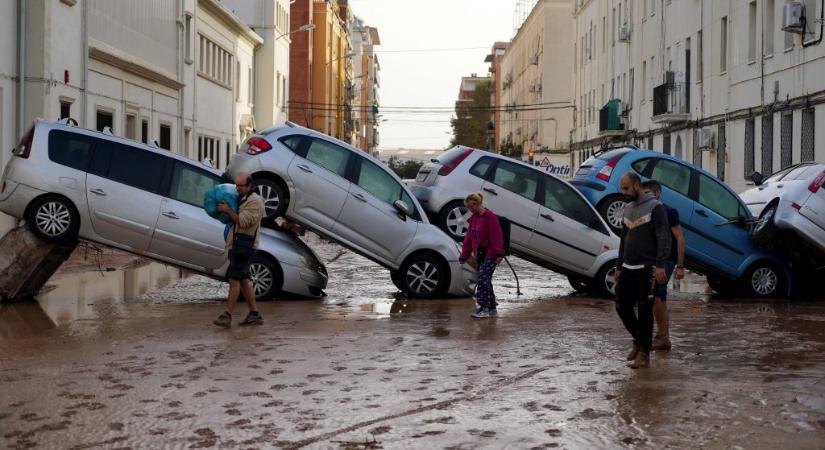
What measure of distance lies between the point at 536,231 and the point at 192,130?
26620 millimetres

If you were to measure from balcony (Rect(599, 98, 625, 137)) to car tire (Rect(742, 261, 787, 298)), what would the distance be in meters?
31.5

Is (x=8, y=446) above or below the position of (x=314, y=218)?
below

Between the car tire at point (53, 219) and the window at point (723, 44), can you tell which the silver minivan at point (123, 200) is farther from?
the window at point (723, 44)

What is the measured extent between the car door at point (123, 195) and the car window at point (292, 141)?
173 cm

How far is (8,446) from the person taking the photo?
7.22 m

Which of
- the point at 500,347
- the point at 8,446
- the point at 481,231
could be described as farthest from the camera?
the point at 481,231

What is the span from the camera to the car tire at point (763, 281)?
62.2ft

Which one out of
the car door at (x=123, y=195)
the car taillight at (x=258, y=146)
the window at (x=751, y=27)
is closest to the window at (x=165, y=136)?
the window at (x=751, y=27)

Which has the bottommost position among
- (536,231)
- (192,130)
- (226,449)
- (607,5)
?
(226,449)

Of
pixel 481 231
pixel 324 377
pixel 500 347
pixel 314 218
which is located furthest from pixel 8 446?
pixel 314 218

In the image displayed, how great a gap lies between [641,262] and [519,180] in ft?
22.9

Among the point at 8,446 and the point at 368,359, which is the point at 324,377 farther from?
the point at 8,446

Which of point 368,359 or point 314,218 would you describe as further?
point 314,218

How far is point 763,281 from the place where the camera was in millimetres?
19047
